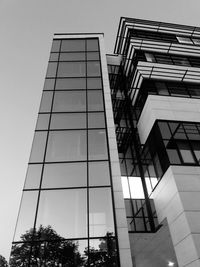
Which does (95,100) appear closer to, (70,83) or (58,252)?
(70,83)

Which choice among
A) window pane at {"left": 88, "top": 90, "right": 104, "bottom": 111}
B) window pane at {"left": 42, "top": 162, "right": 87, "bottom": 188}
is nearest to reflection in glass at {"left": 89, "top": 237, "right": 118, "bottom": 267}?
window pane at {"left": 42, "top": 162, "right": 87, "bottom": 188}

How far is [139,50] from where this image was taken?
2288 centimetres

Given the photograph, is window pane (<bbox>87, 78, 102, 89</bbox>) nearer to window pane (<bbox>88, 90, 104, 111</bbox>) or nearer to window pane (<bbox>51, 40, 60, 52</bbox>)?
window pane (<bbox>88, 90, 104, 111</bbox>)

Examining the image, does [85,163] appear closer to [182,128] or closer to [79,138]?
[79,138]

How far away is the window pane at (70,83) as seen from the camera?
1917 cm

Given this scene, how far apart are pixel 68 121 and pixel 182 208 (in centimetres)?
962

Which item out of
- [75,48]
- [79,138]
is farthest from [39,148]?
[75,48]

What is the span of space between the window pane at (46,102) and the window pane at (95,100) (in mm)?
3181

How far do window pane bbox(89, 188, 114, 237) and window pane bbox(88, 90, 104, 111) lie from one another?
707 cm

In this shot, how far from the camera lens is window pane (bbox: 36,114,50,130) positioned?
52.3 feet

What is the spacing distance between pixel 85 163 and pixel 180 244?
267 inches

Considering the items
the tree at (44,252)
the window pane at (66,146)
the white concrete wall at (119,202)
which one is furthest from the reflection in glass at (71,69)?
the tree at (44,252)

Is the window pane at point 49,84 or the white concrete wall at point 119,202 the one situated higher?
the window pane at point 49,84

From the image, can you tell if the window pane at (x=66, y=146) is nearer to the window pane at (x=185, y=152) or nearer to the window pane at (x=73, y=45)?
the window pane at (x=185, y=152)
